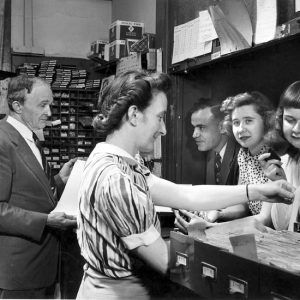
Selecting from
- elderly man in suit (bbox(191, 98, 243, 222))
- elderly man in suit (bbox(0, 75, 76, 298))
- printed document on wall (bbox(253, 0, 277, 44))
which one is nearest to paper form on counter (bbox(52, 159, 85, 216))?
elderly man in suit (bbox(0, 75, 76, 298))

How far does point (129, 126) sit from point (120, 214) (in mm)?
307

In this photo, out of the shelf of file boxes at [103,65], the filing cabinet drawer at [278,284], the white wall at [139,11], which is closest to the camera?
the filing cabinet drawer at [278,284]

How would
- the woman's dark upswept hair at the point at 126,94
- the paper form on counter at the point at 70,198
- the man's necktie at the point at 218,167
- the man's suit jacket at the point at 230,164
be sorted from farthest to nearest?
the paper form on counter at the point at 70,198
the man's necktie at the point at 218,167
the man's suit jacket at the point at 230,164
the woman's dark upswept hair at the point at 126,94

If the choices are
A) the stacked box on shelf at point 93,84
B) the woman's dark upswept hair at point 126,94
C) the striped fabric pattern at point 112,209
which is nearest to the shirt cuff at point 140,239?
the striped fabric pattern at point 112,209

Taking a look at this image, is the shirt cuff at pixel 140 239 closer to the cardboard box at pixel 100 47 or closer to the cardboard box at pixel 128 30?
the cardboard box at pixel 128 30

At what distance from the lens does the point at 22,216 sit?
2.21 m

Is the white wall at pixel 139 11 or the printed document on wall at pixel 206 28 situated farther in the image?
the white wall at pixel 139 11

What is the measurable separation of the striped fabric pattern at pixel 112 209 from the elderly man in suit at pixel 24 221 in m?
0.93

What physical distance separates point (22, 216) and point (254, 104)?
46.6 inches

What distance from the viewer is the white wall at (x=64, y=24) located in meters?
3.37

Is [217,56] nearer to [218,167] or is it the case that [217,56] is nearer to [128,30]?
[218,167]

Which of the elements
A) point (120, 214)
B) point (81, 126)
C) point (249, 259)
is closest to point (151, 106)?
point (120, 214)

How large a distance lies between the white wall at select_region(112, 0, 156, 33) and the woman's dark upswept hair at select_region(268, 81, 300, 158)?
1623mm

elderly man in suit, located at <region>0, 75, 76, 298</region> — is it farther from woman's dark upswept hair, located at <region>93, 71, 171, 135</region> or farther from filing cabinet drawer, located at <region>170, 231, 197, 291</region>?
filing cabinet drawer, located at <region>170, 231, 197, 291</region>
